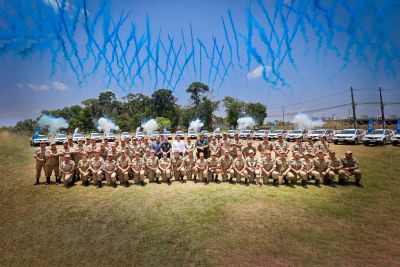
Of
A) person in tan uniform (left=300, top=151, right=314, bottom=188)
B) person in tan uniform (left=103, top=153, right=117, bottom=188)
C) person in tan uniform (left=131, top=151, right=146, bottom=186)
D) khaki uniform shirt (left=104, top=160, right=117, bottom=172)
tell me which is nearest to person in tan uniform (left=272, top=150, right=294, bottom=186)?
person in tan uniform (left=300, top=151, right=314, bottom=188)

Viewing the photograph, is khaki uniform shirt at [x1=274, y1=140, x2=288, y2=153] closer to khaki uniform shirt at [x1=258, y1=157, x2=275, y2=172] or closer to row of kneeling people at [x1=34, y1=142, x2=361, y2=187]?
row of kneeling people at [x1=34, y1=142, x2=361, y2=187]

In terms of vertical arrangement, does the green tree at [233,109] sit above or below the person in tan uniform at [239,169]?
above

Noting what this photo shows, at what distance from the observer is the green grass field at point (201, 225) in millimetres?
4797

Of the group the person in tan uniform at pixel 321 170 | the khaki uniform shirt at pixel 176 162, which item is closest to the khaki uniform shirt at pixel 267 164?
the person in tan uniform at pixel 321 170

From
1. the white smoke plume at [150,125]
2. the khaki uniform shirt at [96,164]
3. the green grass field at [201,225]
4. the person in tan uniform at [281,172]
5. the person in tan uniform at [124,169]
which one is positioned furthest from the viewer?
the white smoke plume at [150,125]

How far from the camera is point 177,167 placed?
10.7 m

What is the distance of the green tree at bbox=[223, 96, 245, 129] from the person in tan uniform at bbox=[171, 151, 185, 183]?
61393 millimetres

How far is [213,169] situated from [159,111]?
6486 cm

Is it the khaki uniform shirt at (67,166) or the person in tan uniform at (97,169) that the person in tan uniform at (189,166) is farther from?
the khaki uniform shirt at (67,166)

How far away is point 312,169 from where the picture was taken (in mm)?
9922

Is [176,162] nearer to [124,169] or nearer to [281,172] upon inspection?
[124,169]

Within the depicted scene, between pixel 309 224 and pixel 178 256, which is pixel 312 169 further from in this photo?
pixel 178 256

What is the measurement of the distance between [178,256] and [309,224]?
324 cm

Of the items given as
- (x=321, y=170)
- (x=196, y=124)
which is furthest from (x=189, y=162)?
(x=196, y=124)
